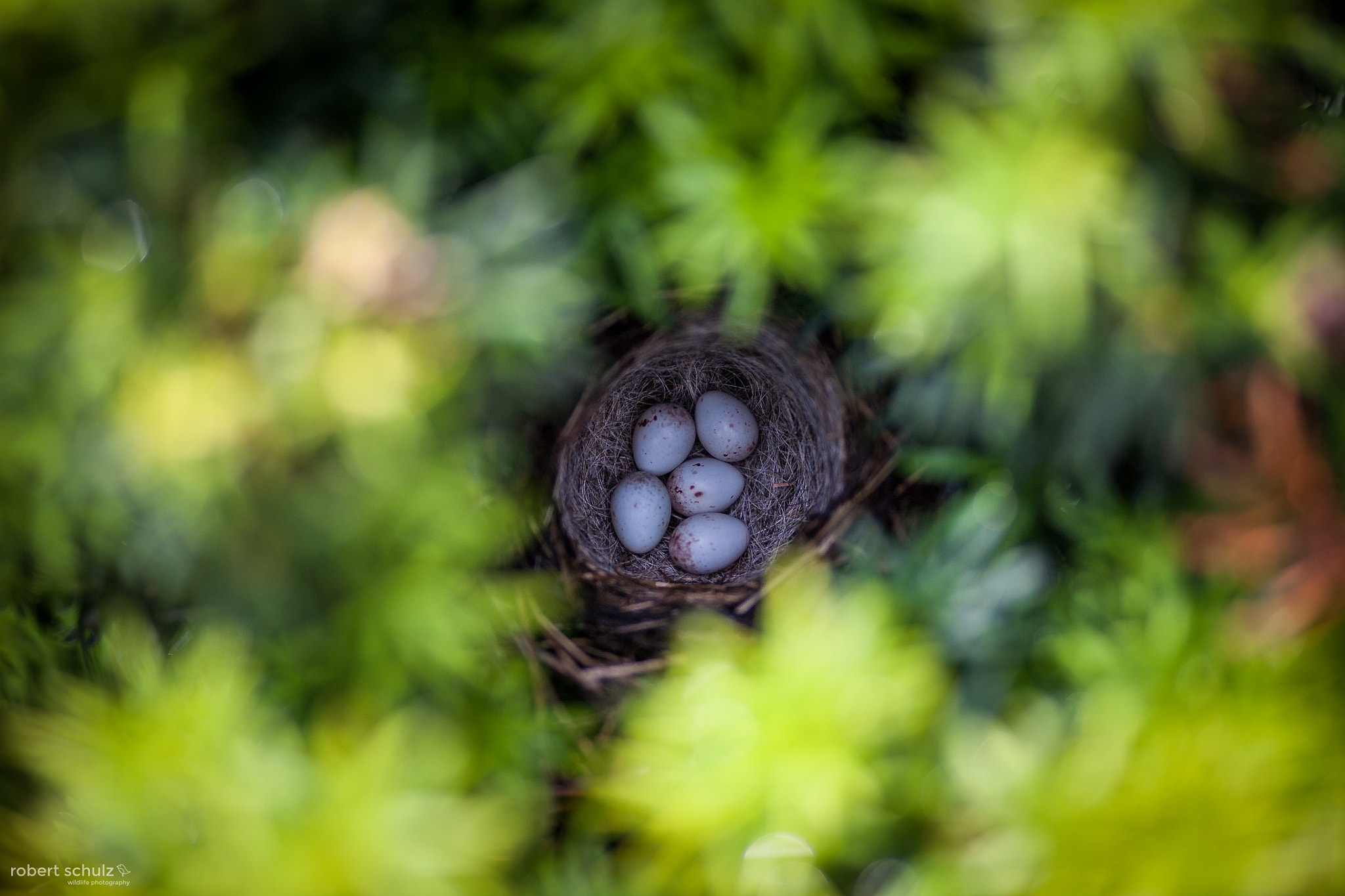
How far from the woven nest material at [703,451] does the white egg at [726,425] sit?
0.06m

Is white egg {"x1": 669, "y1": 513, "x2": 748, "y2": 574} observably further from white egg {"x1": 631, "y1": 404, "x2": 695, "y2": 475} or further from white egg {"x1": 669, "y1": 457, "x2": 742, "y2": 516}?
white egg {"x1": 631, "y1": 404, "x2": 695, "y2": 475}

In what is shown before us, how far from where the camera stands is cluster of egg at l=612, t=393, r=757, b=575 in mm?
1309

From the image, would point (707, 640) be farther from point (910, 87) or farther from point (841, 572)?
point (910, 87)

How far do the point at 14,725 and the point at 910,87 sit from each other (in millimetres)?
1132

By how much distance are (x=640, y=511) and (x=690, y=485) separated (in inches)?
5.0

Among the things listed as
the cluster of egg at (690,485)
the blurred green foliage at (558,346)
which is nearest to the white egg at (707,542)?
the cluster of egg at (690,485)

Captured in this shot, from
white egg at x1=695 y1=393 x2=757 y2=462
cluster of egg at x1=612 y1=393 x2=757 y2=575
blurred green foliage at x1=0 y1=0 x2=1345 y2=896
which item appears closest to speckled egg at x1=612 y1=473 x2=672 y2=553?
cluster of egg at x1=612 y1=393 x2=757 y2=575

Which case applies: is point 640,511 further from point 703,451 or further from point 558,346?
point 558,346

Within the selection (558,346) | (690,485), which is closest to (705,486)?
(690,485)

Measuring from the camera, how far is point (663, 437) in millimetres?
1376

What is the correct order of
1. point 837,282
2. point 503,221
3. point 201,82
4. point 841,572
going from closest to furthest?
point 201,82 → point 503,221 → point 837,282 → point 841,572

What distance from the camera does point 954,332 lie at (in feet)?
2.10

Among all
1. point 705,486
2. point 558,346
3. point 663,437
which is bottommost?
point 558,346

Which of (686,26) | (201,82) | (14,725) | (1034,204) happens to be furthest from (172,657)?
(1034,204)
